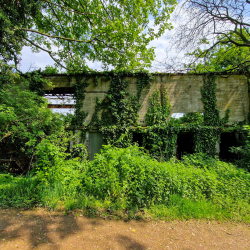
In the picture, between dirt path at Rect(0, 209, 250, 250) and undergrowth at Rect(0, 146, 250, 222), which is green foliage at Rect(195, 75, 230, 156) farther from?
dirt path at Rect(0, 209, 250, 250)

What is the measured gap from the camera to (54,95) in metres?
14.0

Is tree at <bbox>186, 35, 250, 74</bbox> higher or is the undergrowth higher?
tree at <bbox>186, 35, 250, 74</bbox>

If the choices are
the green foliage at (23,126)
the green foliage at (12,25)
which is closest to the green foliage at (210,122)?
the green foliage at (23,126)

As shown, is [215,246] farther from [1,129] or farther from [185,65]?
[185,65]

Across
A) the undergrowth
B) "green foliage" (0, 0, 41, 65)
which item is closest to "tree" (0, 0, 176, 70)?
"green foliage" (0, 0, 41, 65)

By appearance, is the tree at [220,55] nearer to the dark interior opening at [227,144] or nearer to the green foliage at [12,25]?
the dark interior opening at [227,144]

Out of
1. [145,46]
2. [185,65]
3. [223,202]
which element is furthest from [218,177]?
[145,46]

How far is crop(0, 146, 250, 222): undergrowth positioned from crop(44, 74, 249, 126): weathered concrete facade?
8.06 meters

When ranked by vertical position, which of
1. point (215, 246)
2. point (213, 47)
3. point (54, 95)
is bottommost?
point (215, 246)

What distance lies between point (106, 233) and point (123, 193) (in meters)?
1.03

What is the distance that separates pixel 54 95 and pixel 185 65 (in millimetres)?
10465

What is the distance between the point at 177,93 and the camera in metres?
12.6

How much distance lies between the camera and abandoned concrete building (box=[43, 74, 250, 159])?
12.2 metres

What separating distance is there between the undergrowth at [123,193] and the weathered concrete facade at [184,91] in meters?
8.06
